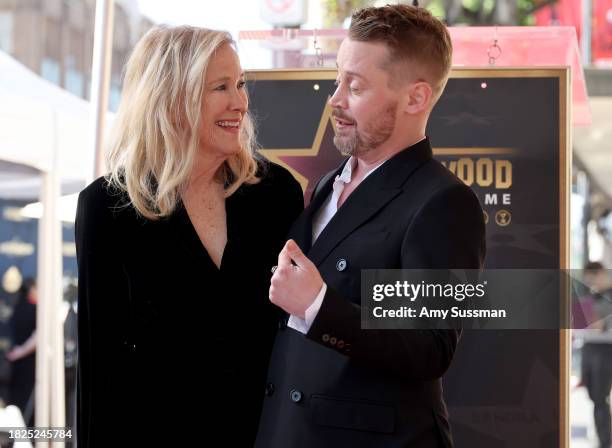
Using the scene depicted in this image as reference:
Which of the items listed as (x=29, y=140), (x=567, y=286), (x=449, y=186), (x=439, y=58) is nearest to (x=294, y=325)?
(x=449, y=186)

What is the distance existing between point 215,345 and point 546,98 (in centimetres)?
152

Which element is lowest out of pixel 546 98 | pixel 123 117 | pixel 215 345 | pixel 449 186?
pixel 215 345

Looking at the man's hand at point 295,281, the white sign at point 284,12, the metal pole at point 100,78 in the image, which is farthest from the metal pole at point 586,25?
the man's hand at point 295,281

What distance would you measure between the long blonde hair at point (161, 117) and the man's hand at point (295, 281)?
463mm

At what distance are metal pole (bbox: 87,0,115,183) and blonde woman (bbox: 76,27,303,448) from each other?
1283 millimetres

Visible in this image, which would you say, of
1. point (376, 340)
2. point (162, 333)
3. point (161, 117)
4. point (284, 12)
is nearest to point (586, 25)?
point (284, 12)

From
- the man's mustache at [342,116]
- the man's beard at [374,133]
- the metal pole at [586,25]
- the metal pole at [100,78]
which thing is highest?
the metal pole at [586,25]

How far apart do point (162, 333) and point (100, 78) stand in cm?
162

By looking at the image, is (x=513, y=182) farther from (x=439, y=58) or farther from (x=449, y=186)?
(x=449, y=186)

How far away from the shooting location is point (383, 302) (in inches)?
57.8

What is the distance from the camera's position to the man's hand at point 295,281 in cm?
135

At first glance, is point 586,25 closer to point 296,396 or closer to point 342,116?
point 342,116

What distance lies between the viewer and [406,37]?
1631mm

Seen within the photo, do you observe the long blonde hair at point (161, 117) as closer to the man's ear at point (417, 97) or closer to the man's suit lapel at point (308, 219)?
the man's suit lapel at point (308, 219)
